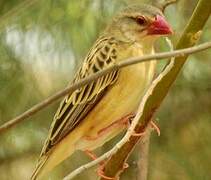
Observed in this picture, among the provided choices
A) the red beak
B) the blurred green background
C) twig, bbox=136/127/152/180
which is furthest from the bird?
the blurred green background

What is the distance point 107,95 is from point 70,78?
0.58 metres

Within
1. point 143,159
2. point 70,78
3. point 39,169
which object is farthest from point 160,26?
point 70,78

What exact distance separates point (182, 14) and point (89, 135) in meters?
0.73

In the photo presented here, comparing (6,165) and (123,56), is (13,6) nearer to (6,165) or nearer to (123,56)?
(6,165)

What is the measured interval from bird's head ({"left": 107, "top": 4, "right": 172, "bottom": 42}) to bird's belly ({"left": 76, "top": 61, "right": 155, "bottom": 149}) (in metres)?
0.11

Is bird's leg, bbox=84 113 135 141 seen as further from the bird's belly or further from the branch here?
the branch

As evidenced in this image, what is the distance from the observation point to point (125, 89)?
2340 millimetres

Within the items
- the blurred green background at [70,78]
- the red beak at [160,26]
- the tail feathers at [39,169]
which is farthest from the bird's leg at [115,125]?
the blurred green background at [70,78]

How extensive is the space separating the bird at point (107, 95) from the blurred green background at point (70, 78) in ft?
1.54

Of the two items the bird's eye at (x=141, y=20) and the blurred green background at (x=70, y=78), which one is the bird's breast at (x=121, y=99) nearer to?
the bird's eye at (x=141, y=20)

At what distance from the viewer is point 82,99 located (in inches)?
94.4

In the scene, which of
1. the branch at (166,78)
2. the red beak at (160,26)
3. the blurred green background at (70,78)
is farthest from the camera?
the blurred green background at (70,78)

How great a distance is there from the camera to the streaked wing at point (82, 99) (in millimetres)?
2359

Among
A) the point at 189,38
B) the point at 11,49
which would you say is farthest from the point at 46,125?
the point at 189,38
